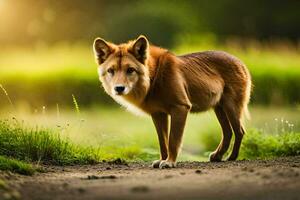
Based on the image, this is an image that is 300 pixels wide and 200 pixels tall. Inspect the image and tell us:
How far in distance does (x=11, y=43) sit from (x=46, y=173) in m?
19.1

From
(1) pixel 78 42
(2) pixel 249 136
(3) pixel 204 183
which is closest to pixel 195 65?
(2) pixel 249 136

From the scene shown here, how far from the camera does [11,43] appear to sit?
1065 inches

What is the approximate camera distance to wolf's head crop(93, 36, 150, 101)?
29.4 ft

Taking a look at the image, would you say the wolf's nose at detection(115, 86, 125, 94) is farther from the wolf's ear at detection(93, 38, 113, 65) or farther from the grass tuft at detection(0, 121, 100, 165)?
the grass tuft at detection(0, 121, 100, 165)

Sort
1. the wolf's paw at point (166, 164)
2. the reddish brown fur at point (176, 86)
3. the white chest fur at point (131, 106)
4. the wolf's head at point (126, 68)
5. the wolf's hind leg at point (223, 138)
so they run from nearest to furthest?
the wolf's paw at point (166, 164) < the wolf's head at point (126, 68) < the reddish brown fur at point (176, 86) < the white chest fur at point (131, 106) < the wolf's hind leg at point (223, 138)

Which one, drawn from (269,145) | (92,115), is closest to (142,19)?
(92,115)

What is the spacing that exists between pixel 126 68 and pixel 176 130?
2.93 feet

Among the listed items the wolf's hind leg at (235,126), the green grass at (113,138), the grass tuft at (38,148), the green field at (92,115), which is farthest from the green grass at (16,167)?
the wolf's hind leg at (235,126)

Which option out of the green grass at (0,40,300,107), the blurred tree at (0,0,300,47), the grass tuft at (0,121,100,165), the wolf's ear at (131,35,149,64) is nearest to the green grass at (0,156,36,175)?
the grass tuft at (0,121,100,165)

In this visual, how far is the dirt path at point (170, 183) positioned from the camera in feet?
21.4

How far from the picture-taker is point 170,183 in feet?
23.1

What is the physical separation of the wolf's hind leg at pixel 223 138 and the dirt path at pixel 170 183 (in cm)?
138

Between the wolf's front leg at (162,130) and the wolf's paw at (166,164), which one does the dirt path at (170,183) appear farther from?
the wolf's front leg at (162,130)

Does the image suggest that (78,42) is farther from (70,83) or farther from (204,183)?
(204,183)
